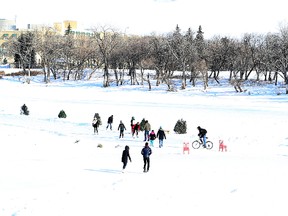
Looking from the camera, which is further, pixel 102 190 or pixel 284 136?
pixel 284 136

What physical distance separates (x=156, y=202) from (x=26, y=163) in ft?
27.0

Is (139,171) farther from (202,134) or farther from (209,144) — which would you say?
(209,144)

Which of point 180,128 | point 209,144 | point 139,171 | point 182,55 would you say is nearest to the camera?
point 139,171

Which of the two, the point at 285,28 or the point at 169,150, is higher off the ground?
the point at 285,28

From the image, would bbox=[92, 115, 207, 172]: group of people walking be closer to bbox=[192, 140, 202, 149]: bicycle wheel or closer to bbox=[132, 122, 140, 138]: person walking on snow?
bbox=[132, 122, 140, 138]: person walking on snow

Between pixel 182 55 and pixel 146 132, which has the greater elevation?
pixel 182 55

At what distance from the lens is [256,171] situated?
1748cm

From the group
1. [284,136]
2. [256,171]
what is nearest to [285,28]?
[284,136]

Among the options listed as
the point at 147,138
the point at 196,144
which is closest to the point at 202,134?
the point at 196,144

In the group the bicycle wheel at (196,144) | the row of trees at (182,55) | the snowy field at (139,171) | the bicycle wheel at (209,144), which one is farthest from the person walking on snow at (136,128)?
the row of trees at (182,55)

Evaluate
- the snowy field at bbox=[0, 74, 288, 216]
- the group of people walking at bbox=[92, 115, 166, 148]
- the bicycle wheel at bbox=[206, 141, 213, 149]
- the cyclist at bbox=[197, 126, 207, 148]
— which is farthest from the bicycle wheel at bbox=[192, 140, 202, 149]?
the group of people walking at bbox=[92, 115, 166, 148]

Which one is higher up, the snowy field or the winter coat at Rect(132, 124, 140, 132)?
the winter coat at Rect(132, 124, 140, 132)

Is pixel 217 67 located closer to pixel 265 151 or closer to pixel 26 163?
pixel 265 151

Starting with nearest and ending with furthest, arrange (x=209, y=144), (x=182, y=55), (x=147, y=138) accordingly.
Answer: (x=209, y=144)
(x=147, y=138)
(x=182, y=55)
